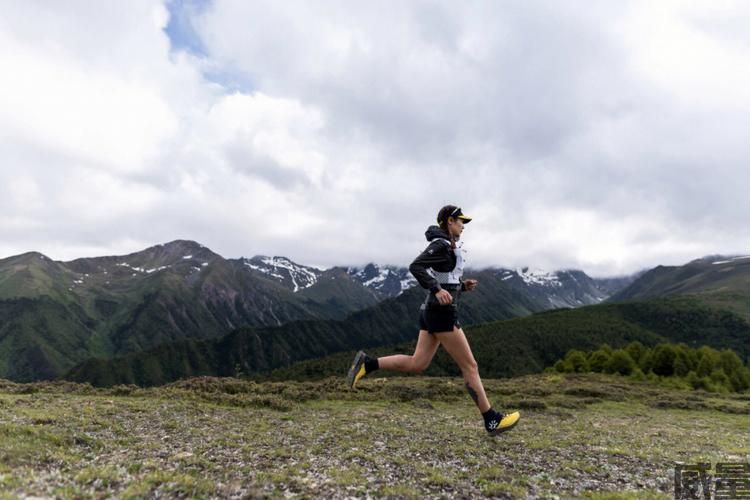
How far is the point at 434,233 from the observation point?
32.4ft

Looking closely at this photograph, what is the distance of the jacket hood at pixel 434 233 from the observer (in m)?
9.83

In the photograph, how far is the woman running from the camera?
31.1 feet

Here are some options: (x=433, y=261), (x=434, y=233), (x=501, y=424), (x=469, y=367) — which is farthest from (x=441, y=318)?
(x=501, y=424)

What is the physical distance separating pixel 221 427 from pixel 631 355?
66.4 m

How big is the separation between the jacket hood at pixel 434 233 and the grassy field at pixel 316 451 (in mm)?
4757

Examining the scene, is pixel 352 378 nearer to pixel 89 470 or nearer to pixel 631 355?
pixel 89 470

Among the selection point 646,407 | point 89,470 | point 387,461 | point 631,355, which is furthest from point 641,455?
point 631,355

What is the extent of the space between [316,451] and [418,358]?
123 inches

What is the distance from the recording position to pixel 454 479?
7590 mm

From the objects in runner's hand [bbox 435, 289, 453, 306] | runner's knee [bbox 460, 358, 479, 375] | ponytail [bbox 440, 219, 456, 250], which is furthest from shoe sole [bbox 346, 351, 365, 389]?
ponytail [bbox 440, 219, 456, 250]

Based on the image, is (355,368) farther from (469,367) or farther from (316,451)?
(469,367)

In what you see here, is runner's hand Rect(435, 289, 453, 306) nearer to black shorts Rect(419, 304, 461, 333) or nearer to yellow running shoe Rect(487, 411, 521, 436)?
black shorts Rect(419, 304, 461, 333)

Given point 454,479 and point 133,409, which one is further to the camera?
point 133,409

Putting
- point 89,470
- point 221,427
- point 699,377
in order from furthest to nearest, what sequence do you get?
point 699,377, point 221,427, point 89,470
